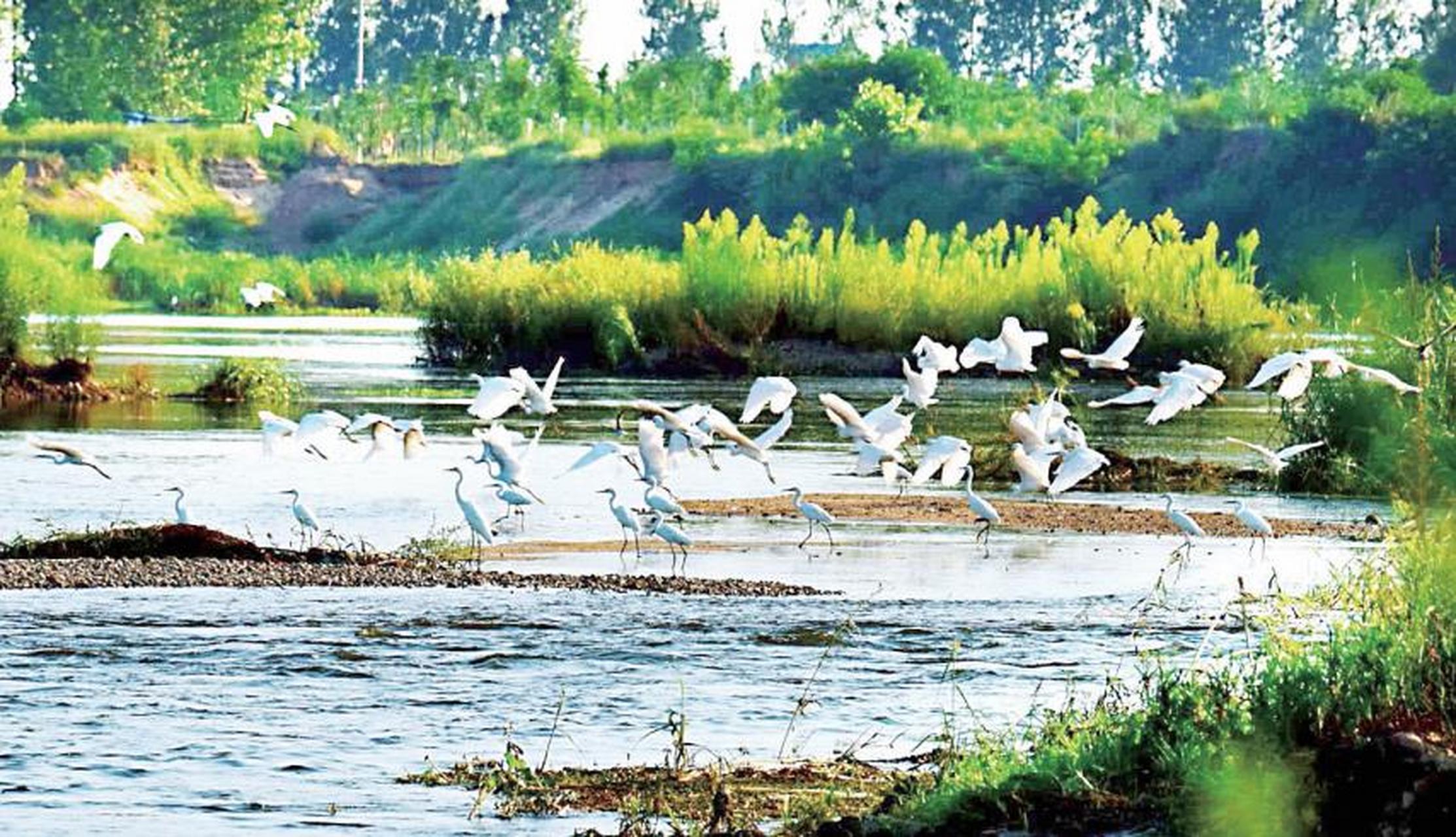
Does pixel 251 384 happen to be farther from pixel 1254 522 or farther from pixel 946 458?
pixel 1254 522

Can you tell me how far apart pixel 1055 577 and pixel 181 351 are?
33467mm

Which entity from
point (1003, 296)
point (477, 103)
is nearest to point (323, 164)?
point (477, 103)

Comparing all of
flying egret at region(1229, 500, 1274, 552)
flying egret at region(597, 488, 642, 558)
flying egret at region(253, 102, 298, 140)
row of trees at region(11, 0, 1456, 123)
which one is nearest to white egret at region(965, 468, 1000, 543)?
flying egret at region(1229, 500, 1274, 552)

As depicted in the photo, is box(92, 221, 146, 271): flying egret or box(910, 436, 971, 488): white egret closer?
box(910, 436, 971, 488): white egret

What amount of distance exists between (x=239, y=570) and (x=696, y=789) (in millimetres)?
8226

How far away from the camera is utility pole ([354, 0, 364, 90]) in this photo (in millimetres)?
133750

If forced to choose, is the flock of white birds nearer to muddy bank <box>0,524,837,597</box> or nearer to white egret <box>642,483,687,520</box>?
white egret <box>642,483,687,520</box>

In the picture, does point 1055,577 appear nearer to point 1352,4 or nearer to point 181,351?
point 181,351

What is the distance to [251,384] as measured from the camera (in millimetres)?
38312

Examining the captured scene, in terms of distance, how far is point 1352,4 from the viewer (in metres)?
121

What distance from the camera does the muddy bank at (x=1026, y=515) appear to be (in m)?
22.5

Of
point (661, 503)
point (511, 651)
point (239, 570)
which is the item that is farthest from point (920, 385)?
point (511, 651)

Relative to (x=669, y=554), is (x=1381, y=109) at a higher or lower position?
higher

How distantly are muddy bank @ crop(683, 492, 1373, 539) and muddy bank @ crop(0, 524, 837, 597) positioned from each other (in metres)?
4.99
